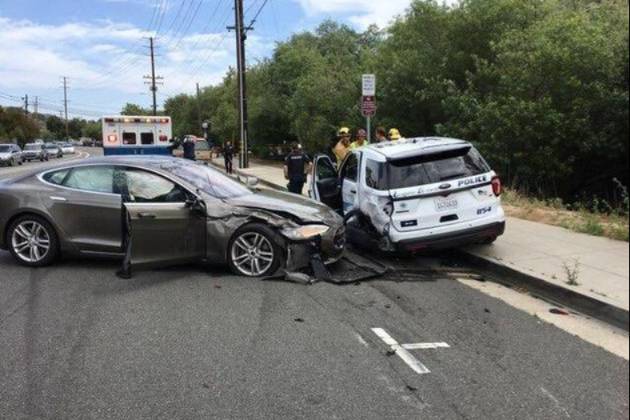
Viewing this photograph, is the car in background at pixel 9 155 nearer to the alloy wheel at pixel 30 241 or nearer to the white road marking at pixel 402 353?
the alloy wheel at pixel 30 241

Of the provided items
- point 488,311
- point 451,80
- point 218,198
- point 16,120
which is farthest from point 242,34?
point 16,120

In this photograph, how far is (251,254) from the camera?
7746 millimetres

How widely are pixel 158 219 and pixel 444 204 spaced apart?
11.5 ft

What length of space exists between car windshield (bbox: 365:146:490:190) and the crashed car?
88cm

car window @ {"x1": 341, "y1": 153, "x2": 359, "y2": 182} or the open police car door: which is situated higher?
car window @ {"x1": 341, "y1": 153, "x2": 359, "y2": 182}

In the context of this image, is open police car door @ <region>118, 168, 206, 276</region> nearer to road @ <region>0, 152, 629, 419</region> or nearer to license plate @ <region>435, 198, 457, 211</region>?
road @ <region>0, 152, 629, 419</region>

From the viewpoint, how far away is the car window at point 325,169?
11082 millimetres

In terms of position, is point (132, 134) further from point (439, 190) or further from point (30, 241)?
point (439, 190)

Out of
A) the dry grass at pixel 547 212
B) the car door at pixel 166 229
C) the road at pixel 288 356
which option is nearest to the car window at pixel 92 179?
the car door at pixel 166 229

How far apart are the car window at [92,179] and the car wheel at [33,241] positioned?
63cm

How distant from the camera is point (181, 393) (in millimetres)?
4418

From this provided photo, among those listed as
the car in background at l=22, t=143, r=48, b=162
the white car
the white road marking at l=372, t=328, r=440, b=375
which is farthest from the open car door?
the car in background at l=22, t=143, r=48, b=162

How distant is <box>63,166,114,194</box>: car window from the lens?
8.31 metres

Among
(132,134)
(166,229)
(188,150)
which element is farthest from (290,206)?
(188,150)
